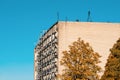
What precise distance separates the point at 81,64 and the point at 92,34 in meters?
37.1

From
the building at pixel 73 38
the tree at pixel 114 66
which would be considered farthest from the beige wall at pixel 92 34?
the tree at pixel 114 66

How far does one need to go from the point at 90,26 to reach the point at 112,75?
4726 cm

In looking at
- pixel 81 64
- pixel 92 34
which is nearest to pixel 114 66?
pixel 81 64

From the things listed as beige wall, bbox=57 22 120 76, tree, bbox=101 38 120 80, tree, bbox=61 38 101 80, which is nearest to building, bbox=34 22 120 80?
beige wall, bbox=57 22 120 76

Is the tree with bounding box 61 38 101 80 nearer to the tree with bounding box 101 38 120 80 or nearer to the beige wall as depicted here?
the tree with bounding box 101 38 120 80

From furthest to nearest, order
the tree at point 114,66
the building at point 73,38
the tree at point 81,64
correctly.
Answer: the building at point 73,38 < the tree at point 81,64 < the tree at point 114,66

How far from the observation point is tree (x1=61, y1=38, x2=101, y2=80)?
8538 cm

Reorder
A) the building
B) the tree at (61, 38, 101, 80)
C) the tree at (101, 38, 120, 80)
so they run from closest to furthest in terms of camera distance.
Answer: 1. the tree at (101, 38, 120, 80)
2. the tree at (61, 38, 101, 80)
3. the building

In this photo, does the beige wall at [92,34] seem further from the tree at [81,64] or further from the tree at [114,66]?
the tree at [114,66]

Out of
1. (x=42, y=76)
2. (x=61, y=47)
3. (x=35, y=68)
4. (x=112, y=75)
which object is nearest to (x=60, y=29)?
(x=61, y=47)

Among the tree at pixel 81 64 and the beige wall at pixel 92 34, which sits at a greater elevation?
the beige wall at pixel 92 34

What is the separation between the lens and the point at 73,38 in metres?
121

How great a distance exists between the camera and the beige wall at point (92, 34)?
395ft

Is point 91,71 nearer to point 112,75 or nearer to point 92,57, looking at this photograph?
point 92,57
